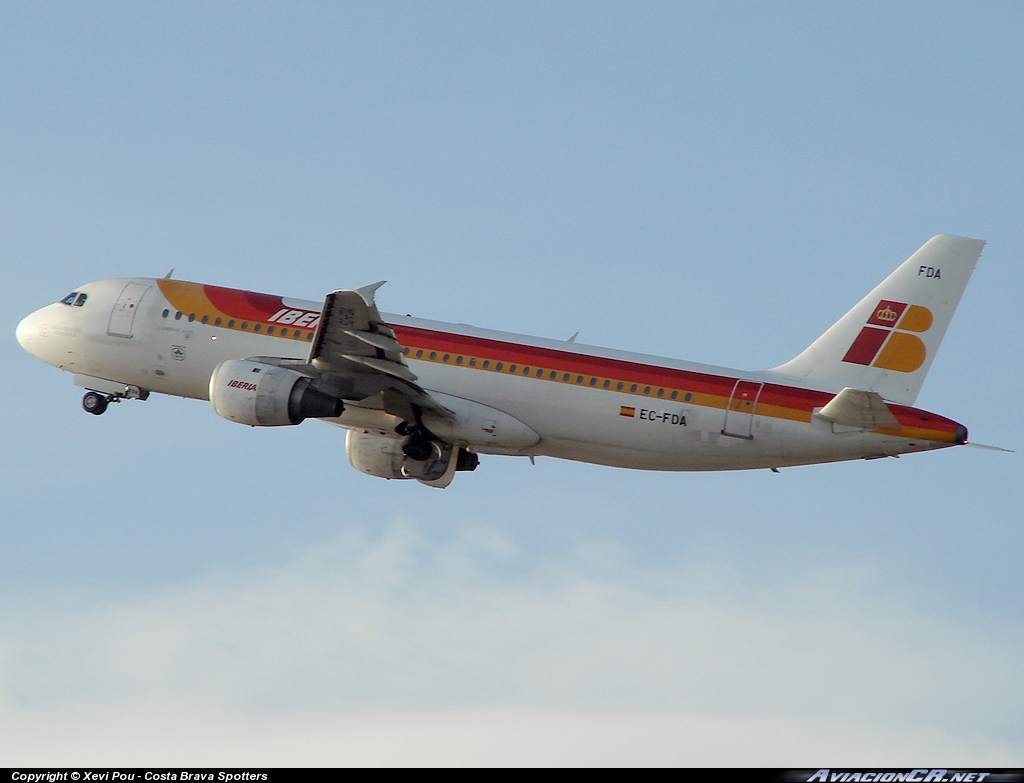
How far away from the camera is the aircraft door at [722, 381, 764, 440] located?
34969 mm

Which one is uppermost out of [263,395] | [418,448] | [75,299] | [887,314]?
[75,299]

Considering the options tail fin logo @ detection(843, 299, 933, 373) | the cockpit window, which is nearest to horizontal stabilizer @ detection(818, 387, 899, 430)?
tail fin logo @ detection(843, 299, 933, 373)

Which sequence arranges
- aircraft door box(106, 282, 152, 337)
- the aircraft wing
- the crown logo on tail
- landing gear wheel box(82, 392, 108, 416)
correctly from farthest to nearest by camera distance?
Result: landing gear wheel box(82, 392, 108, 416) < aircraft door box(106, 282, 152, 337) < the crown logo on tail < the aircraft wing

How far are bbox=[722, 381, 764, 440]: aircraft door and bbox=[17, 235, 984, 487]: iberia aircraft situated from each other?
4 centimetres

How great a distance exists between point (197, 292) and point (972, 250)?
21.6 meters

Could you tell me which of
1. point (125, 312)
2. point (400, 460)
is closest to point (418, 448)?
point (400, 460)

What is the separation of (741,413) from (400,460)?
10.2m

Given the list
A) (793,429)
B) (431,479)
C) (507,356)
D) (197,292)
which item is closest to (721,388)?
(793,429)

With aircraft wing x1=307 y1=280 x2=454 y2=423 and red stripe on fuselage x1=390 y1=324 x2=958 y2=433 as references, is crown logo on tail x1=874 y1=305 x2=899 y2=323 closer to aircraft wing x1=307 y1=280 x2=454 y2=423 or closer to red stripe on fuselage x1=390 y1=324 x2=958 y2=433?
red stripe on fuselage x1=390 y1=324 x2=958 y2=433

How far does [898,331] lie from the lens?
1419 inches

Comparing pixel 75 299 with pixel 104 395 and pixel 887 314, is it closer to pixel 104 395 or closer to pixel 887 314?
pixel 104 395

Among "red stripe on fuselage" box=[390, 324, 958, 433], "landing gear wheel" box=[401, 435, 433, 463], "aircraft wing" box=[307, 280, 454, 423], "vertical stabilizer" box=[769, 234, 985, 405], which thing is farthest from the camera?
"landing gear wheel" box=[401, 435, 433, 463]

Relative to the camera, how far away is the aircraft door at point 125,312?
4034cm

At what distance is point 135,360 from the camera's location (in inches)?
1580
